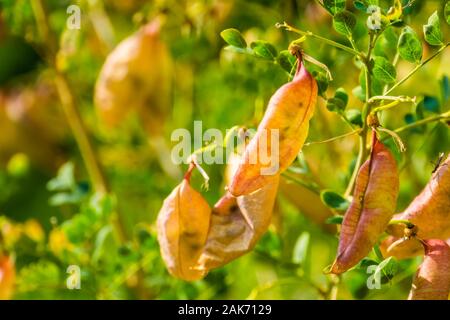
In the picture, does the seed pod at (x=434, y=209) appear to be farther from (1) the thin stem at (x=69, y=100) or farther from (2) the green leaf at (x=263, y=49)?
(1) the thin stem at (x=69, y=100)

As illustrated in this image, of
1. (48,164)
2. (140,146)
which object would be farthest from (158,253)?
(48,164)

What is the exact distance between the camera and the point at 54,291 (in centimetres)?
92

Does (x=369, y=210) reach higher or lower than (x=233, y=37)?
lower

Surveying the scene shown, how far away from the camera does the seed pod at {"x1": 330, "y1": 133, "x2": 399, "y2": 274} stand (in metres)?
0.58

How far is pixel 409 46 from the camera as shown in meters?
0.61

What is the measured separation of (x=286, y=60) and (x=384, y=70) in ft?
0.23

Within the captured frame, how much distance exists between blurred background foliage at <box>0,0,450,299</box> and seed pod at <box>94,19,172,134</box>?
0.01 metres

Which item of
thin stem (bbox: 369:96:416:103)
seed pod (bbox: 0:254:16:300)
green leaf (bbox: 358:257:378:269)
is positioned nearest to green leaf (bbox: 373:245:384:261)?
green leaf (bbox: 358:257:378:269)

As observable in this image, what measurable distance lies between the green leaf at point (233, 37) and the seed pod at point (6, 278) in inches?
13.9

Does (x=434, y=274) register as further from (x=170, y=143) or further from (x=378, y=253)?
(x=170, y=143)

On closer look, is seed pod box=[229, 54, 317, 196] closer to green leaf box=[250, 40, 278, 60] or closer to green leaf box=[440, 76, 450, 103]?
green leaf box=[250, 40, 278, 60]

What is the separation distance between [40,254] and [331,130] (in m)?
0.40

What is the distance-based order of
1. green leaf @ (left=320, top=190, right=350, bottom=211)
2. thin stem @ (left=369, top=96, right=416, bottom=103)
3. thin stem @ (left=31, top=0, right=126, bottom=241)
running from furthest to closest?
thin stem @ (left=31, top=0, right=126, bottom=241), green leaf @ (left=320, top=190, right=350, bottom=211), thin stem @ (left=369, top=96, right=416, bottom=103)

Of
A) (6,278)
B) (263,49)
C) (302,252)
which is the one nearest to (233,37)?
(263,49)
